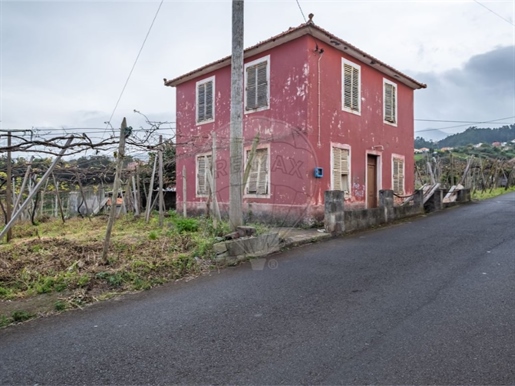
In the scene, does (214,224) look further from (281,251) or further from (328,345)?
(328,345)

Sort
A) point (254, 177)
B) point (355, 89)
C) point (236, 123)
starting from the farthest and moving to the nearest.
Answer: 1. point (355, 89)
2. point (254, 177)
3. point (236, 123)

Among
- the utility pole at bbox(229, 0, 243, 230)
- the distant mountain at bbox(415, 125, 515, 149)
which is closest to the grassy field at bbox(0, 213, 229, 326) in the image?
the utility pole at bbox(229, 0, 243, 230)

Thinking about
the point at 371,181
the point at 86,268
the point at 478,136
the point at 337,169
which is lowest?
the point at 86,268

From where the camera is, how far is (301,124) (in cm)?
1020

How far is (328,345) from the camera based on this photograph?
3041mm

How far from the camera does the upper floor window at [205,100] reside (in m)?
12.8

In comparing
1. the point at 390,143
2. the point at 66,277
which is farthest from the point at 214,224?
the point at 390,143

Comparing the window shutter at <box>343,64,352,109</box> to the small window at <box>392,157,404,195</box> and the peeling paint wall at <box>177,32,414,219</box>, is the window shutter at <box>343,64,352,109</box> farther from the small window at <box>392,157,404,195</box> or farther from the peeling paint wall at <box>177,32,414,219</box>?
the small window at <box>392,157,404,195</box>

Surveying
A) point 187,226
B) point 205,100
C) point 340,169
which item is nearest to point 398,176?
point 340,169

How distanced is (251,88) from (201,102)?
2.63 meters

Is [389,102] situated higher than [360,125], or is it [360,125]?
[389,102]

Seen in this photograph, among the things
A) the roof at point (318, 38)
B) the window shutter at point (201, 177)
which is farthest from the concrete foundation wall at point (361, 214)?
the window shutter at point (201, 177)

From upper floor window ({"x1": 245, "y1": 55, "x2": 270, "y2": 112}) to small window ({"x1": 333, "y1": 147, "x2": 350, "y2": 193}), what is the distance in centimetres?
276

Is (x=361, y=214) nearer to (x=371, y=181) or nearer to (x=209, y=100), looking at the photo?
(x=371, y=181)
